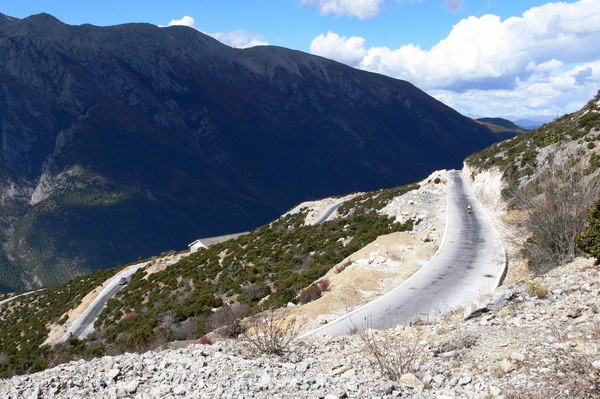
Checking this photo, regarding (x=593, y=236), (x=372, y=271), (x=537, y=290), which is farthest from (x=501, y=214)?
(x=537, y=290)

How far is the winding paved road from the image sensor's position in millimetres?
16156

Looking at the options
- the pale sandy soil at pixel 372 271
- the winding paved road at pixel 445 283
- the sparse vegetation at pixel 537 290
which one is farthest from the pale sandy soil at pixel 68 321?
the sparse vegetation at pixel 537 290

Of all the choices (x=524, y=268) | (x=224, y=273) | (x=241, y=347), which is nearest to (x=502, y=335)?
(x=241, y=347)

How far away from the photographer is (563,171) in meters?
19.9

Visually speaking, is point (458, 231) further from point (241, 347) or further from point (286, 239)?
point (241, 347)

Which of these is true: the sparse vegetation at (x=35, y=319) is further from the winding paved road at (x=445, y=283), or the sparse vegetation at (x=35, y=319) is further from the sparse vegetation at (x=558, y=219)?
the sparse vegetation at (x=558, y=219)

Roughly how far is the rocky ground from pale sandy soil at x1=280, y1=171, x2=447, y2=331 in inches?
220

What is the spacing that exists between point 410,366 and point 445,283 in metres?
12.3

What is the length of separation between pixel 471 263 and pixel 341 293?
815 centimetres

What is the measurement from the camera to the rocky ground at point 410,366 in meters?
7.87

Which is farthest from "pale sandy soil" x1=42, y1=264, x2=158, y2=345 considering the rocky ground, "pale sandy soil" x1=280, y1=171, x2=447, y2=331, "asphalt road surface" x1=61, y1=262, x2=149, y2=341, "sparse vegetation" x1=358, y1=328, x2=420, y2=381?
"sparse vegetation" x1=358, y1=328, x2=420, y2=381

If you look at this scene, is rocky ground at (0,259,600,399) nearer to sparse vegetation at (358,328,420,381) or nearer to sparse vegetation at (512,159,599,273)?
sparse vegetation at (358,328,420,381)

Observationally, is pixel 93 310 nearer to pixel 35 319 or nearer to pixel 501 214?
pixel 35 319

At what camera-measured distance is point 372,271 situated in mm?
21922
